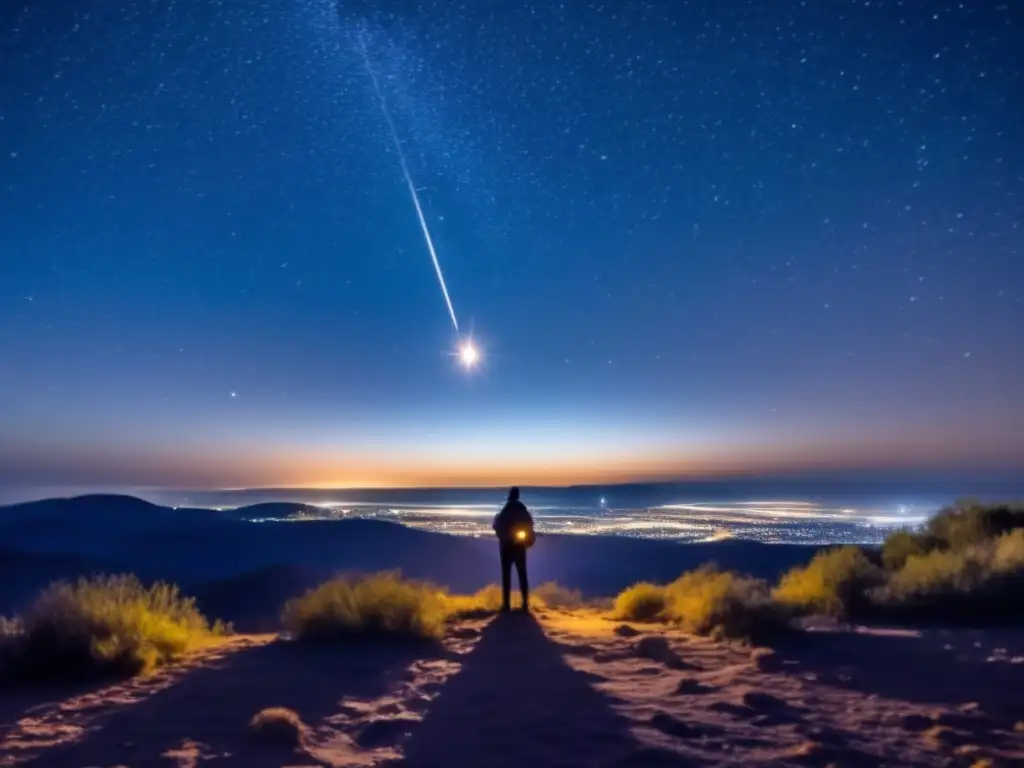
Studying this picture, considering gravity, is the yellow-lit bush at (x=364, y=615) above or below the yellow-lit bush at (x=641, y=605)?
above

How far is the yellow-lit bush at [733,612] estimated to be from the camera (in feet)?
31.9

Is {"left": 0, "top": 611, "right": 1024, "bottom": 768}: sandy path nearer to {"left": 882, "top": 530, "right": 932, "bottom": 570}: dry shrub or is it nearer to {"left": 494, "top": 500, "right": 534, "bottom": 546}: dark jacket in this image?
{"left": 494, "top": 500, "right": 534, "bottom": 546}: dark jacket

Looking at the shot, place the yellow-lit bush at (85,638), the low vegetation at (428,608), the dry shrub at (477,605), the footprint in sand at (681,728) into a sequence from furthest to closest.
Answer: the dry shrub at (477,605) < the low vegetation at (428,608) < the yellow-lit bush at (85,638) < the footprint in sand at (681,728)

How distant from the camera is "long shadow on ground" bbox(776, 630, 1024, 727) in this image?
6758 millimetres

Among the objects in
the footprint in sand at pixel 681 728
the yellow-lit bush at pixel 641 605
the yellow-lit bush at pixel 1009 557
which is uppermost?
the yellow-lit bush at pixel 1009 557

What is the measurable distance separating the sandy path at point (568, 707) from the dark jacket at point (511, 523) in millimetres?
2675

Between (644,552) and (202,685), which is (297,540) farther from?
(202,685)

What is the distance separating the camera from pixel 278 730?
588cm

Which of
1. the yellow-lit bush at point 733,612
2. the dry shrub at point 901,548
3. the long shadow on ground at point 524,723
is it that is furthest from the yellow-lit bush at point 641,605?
the long shadow on ground at point 524,723

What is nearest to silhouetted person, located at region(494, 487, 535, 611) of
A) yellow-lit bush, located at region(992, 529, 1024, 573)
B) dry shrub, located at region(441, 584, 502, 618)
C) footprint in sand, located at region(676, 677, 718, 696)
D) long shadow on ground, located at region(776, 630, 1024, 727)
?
dry shrub, located at region(441, 584, 502, 618)

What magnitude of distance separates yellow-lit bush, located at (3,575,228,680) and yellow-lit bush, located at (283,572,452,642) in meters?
1.64

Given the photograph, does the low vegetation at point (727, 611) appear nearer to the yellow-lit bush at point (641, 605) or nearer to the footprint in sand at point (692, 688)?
the yellow-lit bush at point (641, 605)

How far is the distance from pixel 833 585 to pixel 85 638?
10116 millimetres

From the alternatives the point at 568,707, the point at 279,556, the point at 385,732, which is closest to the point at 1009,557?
the point at 568,707
